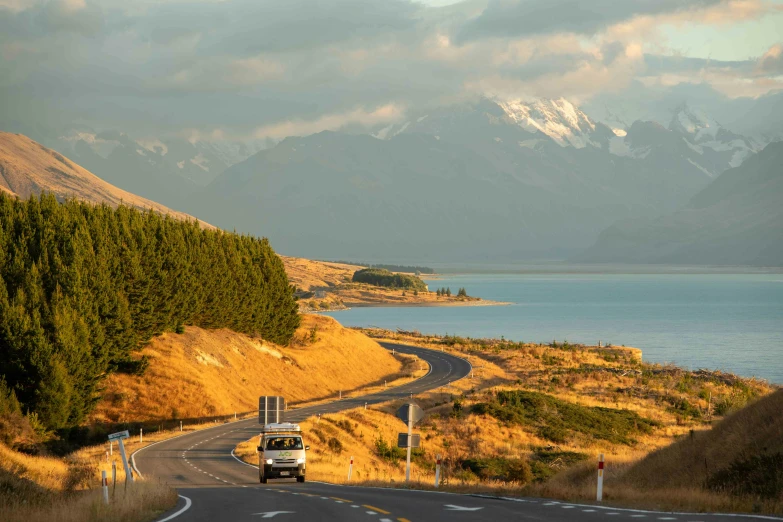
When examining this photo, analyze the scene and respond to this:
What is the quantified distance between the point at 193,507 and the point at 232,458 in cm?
2941

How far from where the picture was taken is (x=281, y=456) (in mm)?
42500

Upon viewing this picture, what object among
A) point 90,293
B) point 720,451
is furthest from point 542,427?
point 720,451

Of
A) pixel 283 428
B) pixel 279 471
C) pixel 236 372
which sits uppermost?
pixel 236 372

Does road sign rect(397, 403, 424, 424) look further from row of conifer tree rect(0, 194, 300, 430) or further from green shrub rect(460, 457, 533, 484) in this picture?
row of conifer tree rect(0, 194, 300, 430)

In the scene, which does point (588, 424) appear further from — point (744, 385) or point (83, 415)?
point (83, 415)

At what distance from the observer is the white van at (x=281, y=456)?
139 feet

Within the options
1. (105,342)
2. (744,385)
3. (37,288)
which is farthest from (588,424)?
(37,288)

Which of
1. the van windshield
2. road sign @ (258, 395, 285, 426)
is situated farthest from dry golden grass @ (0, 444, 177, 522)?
road sign @ (258, 395, 285, 426)

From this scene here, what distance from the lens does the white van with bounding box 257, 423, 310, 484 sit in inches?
1670

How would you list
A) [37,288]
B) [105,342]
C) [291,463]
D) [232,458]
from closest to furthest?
[291,463] → [232,458] → [37,288] → [105,342]

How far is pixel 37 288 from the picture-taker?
66500 mm

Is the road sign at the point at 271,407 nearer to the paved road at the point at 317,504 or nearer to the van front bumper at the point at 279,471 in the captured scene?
the paved road at the point at 317,504

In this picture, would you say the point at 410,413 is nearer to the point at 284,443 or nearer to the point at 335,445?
the point at 284,443

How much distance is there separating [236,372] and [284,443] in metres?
59.1
